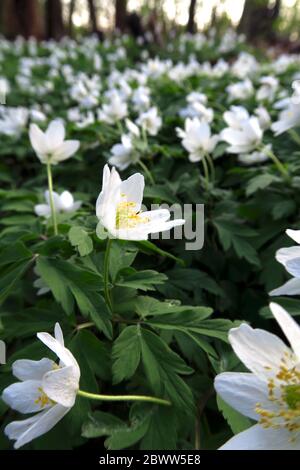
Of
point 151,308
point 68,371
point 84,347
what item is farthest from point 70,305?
point 68,371

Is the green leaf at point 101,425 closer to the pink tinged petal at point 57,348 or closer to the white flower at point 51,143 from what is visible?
the pink tinged petal at point 57,348

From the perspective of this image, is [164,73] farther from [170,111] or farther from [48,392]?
[48,392]

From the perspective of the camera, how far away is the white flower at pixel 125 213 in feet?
3.85

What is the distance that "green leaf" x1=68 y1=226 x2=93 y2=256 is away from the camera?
4.49 feet

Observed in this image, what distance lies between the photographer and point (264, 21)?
16672 mm

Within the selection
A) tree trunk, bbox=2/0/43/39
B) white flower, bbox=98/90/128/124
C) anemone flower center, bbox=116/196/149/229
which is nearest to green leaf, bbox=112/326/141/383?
anemone flower center, bbox=116/196/149/229

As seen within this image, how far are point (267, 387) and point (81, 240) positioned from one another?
0.71 meters

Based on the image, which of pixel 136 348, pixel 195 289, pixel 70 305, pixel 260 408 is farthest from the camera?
pixel 195 289

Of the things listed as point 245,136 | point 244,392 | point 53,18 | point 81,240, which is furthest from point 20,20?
point 244,392

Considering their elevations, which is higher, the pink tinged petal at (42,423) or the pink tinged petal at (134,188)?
the pink tinged petal at (134,188)

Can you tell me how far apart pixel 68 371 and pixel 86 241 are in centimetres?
52

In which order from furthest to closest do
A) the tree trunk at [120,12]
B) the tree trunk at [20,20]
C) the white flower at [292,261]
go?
the tree trunk at [20,20] → the tree trunk at [120,12] → the white flower at [292,261]

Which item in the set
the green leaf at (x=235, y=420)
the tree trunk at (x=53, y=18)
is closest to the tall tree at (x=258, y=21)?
the tree trunk at (x=53, y=18)

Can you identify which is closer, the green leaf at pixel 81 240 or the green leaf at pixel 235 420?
the green leaf at pixel 235 420
